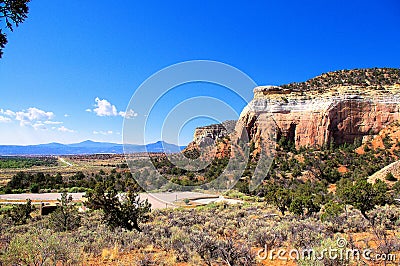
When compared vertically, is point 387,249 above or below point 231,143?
below

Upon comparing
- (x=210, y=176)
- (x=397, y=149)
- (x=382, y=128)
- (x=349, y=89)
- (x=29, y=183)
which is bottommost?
(x=29, y=183)

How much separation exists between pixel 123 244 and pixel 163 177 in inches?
1279

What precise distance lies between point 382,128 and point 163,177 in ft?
104

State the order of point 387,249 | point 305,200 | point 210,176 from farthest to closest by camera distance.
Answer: point 210,176, point 305,200, point 387,249

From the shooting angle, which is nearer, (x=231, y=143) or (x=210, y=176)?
(x=210, y=176)

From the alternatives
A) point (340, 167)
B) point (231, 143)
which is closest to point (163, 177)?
point (231, 143)

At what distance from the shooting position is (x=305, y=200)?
14.5 m

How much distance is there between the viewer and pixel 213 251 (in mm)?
6598

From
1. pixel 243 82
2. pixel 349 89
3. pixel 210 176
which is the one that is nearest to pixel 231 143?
pixel 210 176

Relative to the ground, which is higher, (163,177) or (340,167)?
(340,167)

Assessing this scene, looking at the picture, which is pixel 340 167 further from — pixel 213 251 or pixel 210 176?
pixel 213 251

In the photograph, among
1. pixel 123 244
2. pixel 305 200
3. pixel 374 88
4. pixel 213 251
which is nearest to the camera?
pixel 213 251

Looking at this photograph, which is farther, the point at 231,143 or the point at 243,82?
the point at 231,143

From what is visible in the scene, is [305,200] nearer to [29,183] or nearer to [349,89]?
[349,89]
